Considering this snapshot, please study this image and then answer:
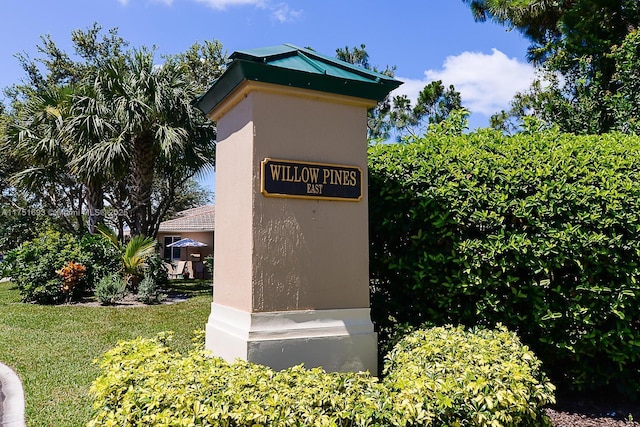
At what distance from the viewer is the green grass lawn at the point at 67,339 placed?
457cm

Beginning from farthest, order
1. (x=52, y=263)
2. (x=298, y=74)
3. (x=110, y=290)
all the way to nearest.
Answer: (x=52, y=263)
(x=110, y=290)
(x=298, y=74)

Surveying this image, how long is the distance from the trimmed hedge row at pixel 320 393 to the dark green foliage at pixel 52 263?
10.2 metres

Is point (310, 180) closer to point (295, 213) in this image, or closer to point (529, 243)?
point (295, 213)

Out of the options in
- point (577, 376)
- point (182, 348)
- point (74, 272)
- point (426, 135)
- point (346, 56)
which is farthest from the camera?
point (346, 56)

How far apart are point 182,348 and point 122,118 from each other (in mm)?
8211

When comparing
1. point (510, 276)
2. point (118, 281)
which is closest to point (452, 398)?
point (510, 276)

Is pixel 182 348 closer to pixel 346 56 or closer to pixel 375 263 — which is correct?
pixel 375 263

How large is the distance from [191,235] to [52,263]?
12.9 meters

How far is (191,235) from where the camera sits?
82.7 feet

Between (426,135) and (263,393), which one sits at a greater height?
(426,135)

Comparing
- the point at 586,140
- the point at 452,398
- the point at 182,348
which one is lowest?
the point at 182,348

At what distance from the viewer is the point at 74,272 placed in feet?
39.7

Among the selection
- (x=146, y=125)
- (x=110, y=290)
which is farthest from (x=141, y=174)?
(x=110, y=290)

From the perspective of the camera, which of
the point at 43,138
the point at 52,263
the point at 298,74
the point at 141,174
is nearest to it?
the point at 298,74
